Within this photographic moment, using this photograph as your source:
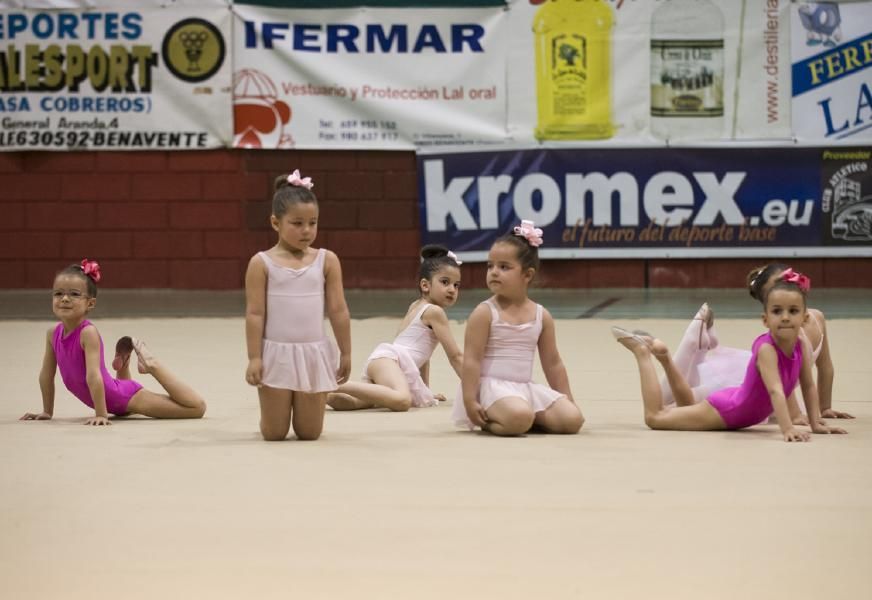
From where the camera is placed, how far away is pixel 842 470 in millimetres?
4020

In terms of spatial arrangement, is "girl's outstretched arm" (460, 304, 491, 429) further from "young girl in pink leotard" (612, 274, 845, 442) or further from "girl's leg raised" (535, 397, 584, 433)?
"young girl in pink leotard" (612, 274, 845, 442)

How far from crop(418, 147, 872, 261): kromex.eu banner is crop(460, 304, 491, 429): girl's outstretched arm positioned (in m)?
7.59

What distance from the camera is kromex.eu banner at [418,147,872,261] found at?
12.4m

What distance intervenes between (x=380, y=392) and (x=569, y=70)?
730cm

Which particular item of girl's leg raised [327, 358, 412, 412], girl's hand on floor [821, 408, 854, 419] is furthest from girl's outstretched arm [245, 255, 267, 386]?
girl's hand on floor [821, 408, 854, 419]

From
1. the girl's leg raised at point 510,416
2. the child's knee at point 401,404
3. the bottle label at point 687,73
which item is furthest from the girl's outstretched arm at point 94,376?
the bottle label at point 687,73

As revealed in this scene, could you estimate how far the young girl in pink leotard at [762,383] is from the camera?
471 centimetres

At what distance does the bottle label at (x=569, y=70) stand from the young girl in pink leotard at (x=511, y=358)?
7.50 m

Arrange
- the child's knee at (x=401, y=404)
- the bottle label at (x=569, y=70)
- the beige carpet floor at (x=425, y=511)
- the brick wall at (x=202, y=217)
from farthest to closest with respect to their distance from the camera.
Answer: the brick wall at (x=202, y=217), the bottle label at (x=569, y=70), the child's knee at (x=401, y=404), the beige carpet floor at (x=425, y=511)

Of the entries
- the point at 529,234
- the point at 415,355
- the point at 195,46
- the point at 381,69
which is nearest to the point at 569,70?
the point at 381,69

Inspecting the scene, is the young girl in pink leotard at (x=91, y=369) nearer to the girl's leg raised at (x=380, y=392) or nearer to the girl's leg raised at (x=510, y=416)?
the girl's leg raised at (x=380, y=392)

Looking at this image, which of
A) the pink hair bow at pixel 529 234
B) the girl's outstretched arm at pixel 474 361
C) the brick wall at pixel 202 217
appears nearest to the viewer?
the girl's outstretched arm at pixel 474 361

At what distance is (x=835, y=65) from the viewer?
12164mm

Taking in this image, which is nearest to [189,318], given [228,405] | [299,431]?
[228,405]
